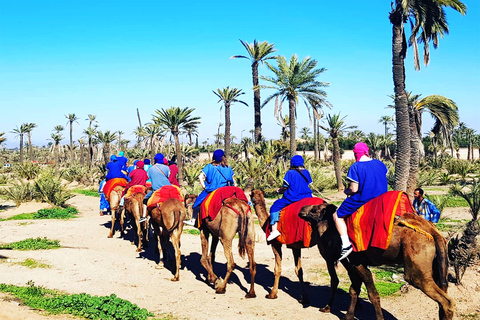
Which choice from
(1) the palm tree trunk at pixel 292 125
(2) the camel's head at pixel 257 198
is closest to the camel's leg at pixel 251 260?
(2) the camel's head at pixel 257 198

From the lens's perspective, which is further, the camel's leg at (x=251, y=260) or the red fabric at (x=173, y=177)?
the red fabric at (x=173, y=177)

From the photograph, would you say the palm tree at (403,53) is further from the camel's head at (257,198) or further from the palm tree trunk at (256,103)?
the palm tree trunk at (256,103)

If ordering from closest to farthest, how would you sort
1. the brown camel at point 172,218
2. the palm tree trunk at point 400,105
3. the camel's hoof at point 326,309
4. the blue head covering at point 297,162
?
the camel's hoof at point 326,309
the blue head covering at point 297,162
the brown camel at point 172,218
the palm tree trunk at point 400,105

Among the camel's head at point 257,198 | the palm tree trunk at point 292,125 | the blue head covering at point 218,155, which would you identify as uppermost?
the palm tree trunk at point 292,125

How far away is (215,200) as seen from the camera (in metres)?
7.58

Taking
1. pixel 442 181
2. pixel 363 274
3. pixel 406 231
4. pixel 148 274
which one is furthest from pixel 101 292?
pixel 442 181

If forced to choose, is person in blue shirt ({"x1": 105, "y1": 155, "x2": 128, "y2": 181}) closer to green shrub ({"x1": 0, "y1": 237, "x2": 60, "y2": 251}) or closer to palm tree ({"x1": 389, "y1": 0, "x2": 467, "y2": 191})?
green shrub ({"x1": 0, "y1": 237, "x2": 60, "y2": 251})

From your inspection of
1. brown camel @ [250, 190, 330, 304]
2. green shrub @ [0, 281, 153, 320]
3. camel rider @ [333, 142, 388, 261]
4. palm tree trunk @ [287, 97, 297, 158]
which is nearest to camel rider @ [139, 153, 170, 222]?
brown camel @ [250, 190, 330, 304]

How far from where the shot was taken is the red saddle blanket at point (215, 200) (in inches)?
297

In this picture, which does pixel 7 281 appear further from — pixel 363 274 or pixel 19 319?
pixel 363 274

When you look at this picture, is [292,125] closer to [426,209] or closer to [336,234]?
[426,209]

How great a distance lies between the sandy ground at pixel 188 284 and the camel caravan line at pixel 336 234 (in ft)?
1.19

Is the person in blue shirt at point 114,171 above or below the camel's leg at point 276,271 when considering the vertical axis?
above

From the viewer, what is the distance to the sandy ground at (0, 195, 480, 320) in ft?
20.3
